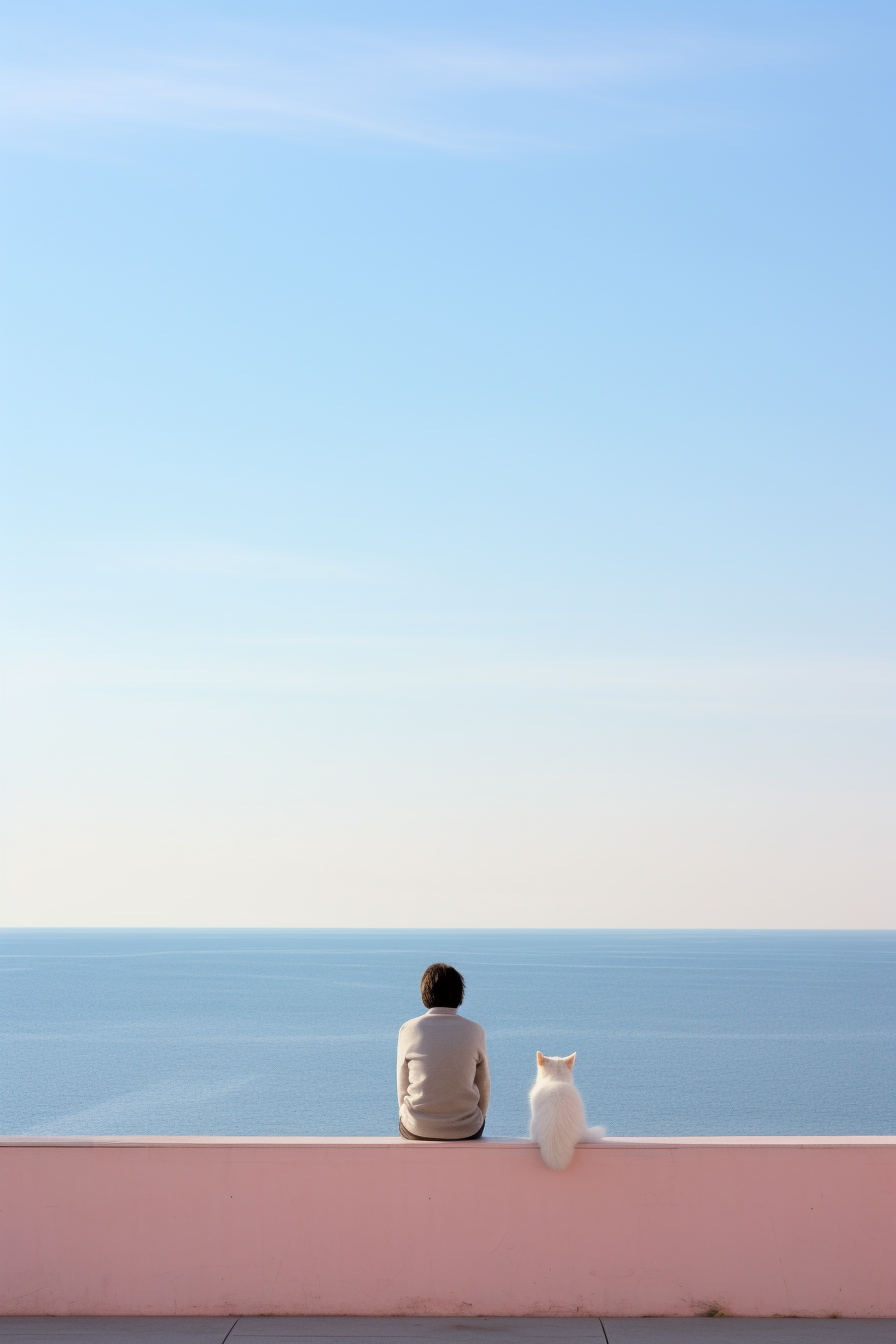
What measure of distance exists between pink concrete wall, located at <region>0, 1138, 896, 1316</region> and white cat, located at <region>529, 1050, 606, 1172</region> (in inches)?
3.1

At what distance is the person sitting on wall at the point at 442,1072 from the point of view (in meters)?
4.81

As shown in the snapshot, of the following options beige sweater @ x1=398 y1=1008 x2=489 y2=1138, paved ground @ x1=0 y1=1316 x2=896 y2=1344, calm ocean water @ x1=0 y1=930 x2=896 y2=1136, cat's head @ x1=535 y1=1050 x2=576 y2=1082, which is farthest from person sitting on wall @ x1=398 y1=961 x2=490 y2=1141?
calm ocean water @ x1=0 y1=930 x2=896 y2=1136

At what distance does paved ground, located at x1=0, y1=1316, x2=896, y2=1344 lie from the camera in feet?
14.3

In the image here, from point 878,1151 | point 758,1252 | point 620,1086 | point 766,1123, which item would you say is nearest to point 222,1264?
point 758,1252

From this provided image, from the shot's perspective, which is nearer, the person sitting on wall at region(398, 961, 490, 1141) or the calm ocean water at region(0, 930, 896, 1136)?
the person sitting on wall at region(398, 961, 490, 1141)

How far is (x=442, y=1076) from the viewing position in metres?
4.84

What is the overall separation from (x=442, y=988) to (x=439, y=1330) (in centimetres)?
122

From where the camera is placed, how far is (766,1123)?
219 feet

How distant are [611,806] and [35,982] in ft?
298

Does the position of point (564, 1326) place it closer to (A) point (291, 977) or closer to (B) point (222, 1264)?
(B) point (222, 1264)

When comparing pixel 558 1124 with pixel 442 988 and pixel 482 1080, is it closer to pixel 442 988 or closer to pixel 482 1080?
pixel 482 1080

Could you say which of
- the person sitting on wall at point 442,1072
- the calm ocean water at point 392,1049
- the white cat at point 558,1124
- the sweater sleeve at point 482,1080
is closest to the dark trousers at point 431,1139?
the person sitting on wall at point 442,1072

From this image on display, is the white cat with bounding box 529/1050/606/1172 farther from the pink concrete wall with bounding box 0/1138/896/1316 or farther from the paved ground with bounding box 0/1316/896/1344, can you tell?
the paved ground with bounding box 0/1316/896/1344

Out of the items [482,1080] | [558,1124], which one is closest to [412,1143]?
[482,1080]
